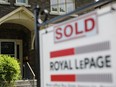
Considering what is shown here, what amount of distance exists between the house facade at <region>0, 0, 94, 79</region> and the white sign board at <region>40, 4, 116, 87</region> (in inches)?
559

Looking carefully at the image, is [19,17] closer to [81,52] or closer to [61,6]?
[61,6]

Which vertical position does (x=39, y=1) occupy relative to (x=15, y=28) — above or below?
above

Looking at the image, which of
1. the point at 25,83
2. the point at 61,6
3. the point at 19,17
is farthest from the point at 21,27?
the point at 25,83

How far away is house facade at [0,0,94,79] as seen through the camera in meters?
18.2

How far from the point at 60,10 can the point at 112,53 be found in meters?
18.2

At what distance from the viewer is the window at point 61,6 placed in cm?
2052

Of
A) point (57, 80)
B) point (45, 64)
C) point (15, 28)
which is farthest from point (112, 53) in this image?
point (15, 28)

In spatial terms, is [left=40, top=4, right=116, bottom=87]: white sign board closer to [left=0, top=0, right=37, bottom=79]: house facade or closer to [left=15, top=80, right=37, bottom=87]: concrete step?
[left=15, top=80, right=37, bottom=87]: concrete step

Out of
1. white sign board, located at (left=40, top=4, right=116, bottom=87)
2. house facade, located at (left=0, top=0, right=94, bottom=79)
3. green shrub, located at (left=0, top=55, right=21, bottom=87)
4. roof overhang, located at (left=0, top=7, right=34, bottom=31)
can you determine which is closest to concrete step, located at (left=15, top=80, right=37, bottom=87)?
green shrub, located at (left=0, top=55, right=21, bottom=87)

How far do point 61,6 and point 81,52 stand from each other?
17982 millimetres

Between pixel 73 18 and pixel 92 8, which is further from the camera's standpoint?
pixel 73 18

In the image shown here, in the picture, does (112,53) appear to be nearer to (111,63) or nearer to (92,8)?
(111,63)

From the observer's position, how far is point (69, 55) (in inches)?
133

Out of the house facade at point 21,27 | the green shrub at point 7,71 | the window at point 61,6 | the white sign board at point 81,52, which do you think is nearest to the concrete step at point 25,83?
the green shrub at point 7,71
